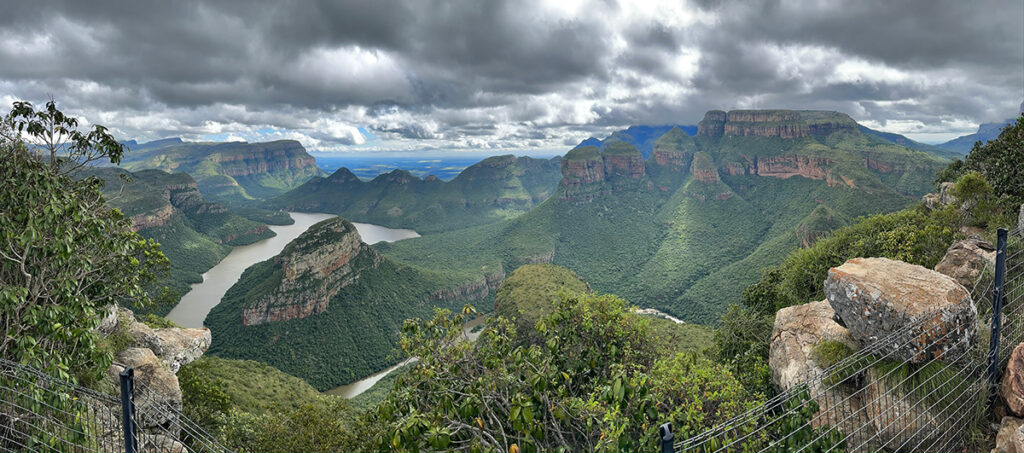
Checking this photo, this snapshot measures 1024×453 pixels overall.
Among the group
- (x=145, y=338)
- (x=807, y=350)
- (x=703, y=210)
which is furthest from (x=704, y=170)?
(x=145, y=338)

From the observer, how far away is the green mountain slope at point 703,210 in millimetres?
76438

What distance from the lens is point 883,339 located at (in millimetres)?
5648

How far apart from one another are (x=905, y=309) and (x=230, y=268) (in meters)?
123

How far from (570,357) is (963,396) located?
222 inches

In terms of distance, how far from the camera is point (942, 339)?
18.4ft

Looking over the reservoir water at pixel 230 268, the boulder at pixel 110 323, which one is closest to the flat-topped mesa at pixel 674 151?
the reservoir water at pixel 230 268

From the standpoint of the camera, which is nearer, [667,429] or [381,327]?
[667,429]

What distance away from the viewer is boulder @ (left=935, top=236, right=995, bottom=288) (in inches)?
316

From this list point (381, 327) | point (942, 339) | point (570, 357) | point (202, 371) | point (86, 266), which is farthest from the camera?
point (381, 327)

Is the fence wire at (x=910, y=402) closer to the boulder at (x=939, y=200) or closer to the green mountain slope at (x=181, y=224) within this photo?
the boulder at (x=939, y=200)

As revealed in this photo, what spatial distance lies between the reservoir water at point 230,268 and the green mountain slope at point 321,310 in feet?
21.3

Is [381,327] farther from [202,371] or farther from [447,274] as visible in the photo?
[202,371]

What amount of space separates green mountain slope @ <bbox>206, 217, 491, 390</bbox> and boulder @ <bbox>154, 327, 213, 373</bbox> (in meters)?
40.8

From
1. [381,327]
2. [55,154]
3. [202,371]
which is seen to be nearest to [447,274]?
[381,327]
